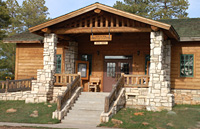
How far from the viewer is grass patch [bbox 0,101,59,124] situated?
11.6m

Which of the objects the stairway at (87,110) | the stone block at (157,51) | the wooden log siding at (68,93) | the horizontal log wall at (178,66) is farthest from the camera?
the horizontal log wall at (178,66)

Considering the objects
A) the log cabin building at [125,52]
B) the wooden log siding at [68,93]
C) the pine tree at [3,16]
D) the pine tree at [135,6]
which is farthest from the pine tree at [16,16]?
the wooden log siding at [68,93]

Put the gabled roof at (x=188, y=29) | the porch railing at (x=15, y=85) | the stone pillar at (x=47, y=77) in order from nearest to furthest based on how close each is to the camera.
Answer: the stone pillar at (x=47, y=77) < the gabled roof at (x=188, y=29) < the porch railing at (x=15, y=85)

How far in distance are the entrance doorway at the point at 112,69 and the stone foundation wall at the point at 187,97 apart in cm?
366

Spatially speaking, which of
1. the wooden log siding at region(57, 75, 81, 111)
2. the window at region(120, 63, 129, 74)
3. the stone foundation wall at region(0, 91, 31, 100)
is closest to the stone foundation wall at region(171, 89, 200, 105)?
the window at region(120, 63, 129, 74)

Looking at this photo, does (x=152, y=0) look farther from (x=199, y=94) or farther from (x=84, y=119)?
(x=84, y=119)

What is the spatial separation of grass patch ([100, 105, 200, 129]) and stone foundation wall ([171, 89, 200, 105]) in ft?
7.43

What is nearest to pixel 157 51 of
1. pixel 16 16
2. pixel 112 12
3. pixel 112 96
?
pixel 112 12

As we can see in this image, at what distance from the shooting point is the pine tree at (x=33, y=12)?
43.2 metres

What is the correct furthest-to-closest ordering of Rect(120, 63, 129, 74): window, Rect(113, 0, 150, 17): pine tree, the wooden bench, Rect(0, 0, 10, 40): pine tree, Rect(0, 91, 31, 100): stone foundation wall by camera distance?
Rect(113, 0, 150, 17): pine tree
Rect(0, 0, 10, 40): pine tree
Rect(120, 63, 129, 74): window
the wooden bench
Rect(0, 91, 31, 100): stone foundation wall

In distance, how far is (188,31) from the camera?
16156 millimetres

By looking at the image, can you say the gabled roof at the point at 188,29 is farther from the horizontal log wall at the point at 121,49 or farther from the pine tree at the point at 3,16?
the pine tree at the point at 3,16

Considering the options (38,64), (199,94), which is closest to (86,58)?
(38,64)

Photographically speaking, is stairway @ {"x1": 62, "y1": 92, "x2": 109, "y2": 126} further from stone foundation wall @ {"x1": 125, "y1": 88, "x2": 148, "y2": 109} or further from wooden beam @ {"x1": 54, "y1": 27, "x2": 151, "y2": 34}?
wooden beam @ {"x1": 54, "y1": 27, "x2": 151, "y2": 34}
